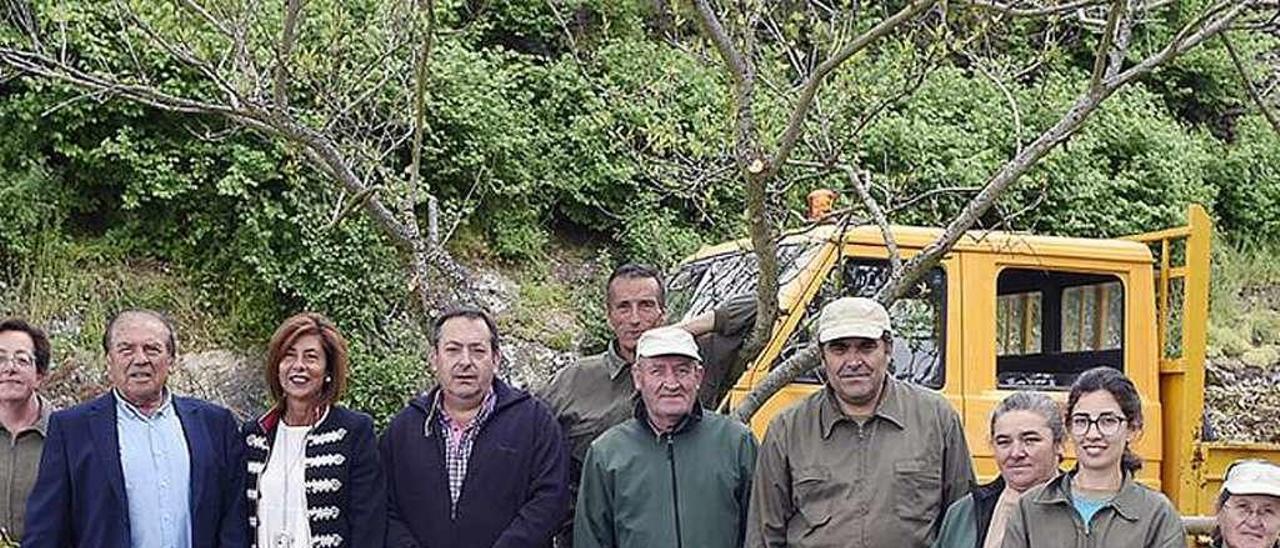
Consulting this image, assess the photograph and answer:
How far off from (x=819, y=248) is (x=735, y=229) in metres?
3.47

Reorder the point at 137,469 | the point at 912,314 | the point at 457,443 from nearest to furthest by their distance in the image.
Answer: the point at 137,469
the point at 457,443
the point at 912,314

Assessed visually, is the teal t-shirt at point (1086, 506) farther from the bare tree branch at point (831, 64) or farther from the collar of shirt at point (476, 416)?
the collar of shirt at point (476, 416)

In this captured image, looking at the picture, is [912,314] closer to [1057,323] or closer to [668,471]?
[1057,323]

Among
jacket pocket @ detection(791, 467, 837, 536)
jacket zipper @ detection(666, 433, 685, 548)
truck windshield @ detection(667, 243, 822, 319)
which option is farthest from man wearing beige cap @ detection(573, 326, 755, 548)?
truck windshield @ detection(667, 243, 822, 319)

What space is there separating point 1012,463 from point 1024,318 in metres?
2.92

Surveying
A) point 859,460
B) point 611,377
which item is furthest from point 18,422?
point 859,460

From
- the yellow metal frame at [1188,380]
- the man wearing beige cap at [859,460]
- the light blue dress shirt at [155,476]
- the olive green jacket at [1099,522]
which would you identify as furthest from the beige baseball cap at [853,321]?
the yellow metal frame at [1188,380]

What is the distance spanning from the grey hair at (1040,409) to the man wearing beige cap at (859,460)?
284 mm

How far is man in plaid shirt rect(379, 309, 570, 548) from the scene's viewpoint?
177 inches

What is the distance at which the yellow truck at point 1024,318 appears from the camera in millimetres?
6332

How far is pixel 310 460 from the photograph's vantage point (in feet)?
14.7

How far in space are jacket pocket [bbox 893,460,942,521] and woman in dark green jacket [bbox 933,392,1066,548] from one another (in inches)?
6.1

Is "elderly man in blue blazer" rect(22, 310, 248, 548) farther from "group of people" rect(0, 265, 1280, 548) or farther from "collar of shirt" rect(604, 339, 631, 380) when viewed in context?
"collar of shirt" rect(604, 339, 631, 380)

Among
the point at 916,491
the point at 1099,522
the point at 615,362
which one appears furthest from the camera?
the point at 615,362
